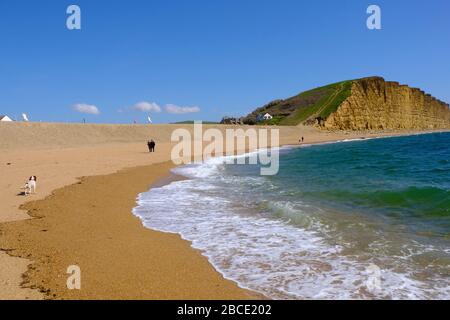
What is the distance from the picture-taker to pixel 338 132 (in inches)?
3410

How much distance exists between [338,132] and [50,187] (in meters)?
79.1

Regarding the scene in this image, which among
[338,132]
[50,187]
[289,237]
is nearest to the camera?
[289,237]

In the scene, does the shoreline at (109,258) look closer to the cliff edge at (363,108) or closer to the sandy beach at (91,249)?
the sandy beach at (91,249)

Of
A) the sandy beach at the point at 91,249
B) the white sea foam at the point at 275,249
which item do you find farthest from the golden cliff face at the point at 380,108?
the sandy beach at the point at 91,249

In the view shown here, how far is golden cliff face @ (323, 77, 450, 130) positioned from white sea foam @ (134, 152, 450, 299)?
8028 cm

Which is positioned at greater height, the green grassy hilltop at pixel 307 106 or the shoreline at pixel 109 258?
the green grassy hilltop at pixel 307 106

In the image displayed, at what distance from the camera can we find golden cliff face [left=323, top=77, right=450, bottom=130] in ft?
304

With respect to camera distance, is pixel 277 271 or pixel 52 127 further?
pixel 52 127

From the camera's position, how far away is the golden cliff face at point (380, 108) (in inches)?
3649

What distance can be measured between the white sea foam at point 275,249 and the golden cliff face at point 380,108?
263 feet

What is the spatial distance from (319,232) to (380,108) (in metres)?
98.0

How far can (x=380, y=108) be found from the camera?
3883 inches
